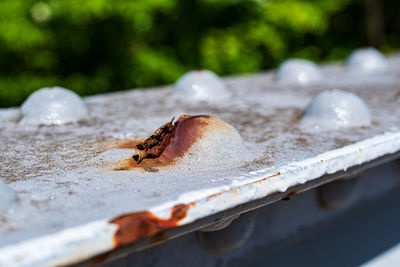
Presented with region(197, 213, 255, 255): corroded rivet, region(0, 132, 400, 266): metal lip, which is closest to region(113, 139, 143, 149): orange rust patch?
region(197, 213, 255, 255): corroded rivet

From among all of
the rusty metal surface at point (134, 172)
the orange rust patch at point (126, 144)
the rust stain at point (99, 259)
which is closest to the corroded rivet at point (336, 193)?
the rusty metal surface at point (134, 172)

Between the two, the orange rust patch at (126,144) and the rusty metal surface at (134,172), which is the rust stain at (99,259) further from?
the orange rust patch at (126,144)

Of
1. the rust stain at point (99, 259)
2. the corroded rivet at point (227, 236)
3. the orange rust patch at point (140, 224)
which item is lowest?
the corroded rivet at point (227, 236)

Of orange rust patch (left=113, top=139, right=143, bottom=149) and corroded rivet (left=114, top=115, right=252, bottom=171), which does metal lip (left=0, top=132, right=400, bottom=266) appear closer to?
corroded rivet (left=114, top=115, right=252, bottom=171)

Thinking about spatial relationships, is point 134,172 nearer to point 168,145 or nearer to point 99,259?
point 168,145

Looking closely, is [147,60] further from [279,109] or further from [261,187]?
[261,187]

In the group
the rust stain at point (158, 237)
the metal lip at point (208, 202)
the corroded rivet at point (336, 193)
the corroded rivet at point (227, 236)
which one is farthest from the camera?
the corroded rivet at point (336, 193)
